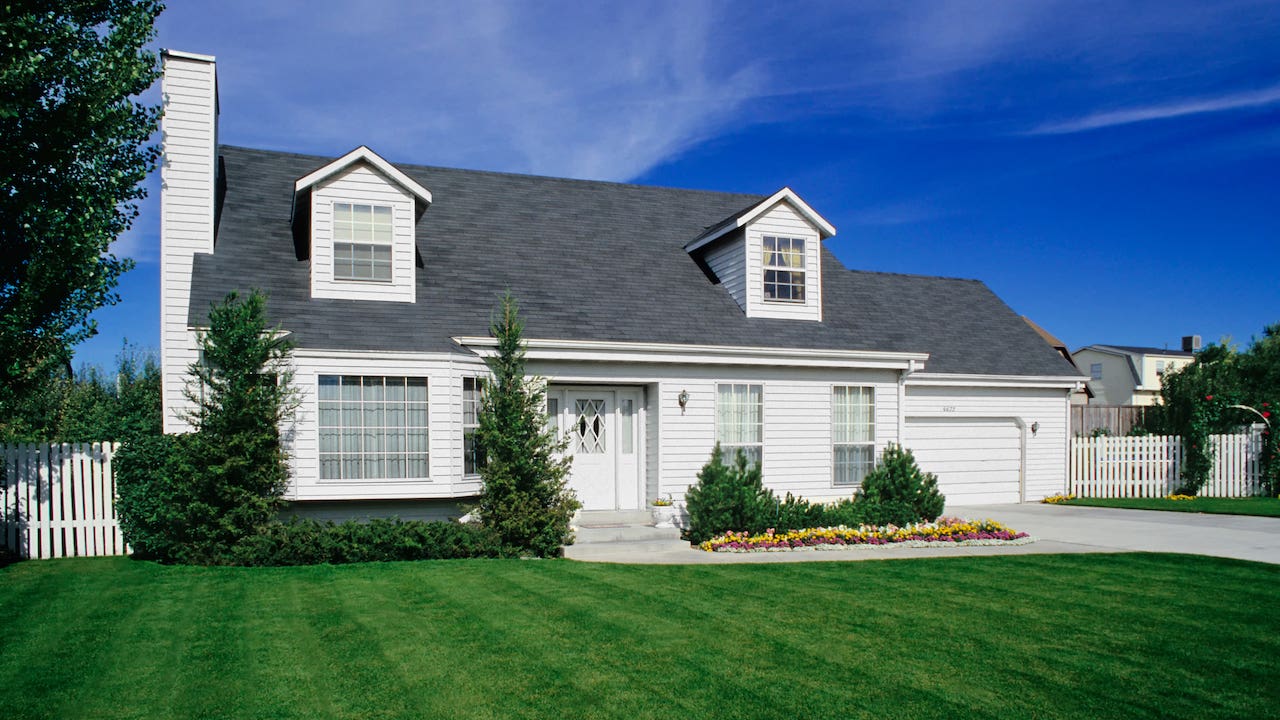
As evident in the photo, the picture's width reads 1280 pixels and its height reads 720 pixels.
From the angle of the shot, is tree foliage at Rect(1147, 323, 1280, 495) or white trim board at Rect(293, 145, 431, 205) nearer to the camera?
white trim board at Rect(293, 145, 431, 205)

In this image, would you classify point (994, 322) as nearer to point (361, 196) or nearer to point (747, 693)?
point (361, 196)

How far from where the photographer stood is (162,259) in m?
13.4

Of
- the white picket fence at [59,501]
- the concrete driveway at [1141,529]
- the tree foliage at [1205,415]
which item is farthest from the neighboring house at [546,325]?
the tree foliage at [1205,415]

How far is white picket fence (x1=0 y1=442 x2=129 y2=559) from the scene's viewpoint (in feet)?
40.5

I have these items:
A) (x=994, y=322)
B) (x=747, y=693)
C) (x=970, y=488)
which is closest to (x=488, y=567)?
(x=747, y=693)

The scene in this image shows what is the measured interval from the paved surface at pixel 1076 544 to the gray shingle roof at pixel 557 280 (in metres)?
3.57

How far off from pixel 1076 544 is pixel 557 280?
9.43 metres

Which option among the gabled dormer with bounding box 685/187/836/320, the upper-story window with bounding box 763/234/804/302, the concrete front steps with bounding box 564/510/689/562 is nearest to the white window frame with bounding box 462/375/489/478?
the concrete front steps with bounding box 564/510/689/562

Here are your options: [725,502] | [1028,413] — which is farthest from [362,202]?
[1028,413]

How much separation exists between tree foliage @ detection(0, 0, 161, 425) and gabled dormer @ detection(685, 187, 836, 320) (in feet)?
33.6

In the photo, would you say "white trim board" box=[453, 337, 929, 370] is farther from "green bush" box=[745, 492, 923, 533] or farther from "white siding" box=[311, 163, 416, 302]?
"green bush" box=[745, 492, 923, 533]

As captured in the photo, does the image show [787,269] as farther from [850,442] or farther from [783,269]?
[850,442]

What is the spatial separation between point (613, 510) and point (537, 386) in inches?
110

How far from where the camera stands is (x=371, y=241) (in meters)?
13.8
